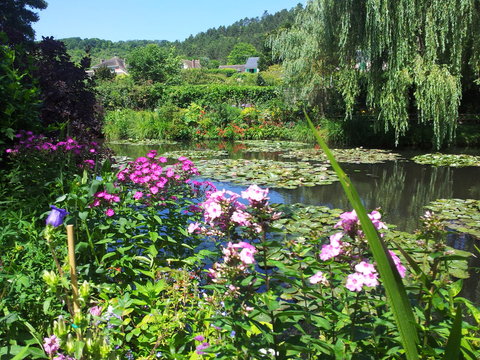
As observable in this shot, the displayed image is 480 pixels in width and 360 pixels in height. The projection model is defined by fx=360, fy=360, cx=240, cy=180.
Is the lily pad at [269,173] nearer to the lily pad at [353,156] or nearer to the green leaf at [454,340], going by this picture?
the lily pad at [353,156]

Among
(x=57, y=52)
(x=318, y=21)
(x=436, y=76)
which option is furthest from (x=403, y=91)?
(x=57, y=52)

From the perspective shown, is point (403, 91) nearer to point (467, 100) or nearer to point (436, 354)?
point (467, 100)

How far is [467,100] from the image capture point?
1193 centimetres

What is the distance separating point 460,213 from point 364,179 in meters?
2.62

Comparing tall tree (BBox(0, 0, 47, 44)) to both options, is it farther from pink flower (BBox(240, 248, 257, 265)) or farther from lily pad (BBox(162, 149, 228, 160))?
pink flower (BBox(240, 248, 257, 265))

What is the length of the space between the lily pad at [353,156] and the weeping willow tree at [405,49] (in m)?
0.77

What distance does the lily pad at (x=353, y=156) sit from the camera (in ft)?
29.7

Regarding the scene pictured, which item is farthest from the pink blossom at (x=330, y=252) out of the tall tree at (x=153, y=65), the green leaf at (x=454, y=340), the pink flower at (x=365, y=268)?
the tall tree at (x=153, y=65)

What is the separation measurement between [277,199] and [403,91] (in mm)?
5338

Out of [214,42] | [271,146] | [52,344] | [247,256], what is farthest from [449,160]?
[214,42]

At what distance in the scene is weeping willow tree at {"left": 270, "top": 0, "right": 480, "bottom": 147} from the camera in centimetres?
843

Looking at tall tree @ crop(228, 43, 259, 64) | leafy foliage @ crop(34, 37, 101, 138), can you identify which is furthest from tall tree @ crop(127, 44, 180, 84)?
tall tree @ crop(228, 43, 259, 64)

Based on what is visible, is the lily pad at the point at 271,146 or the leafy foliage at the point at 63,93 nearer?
the leafy foliage at the point at 63,93

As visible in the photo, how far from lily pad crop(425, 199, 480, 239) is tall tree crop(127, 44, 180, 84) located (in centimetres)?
2852
